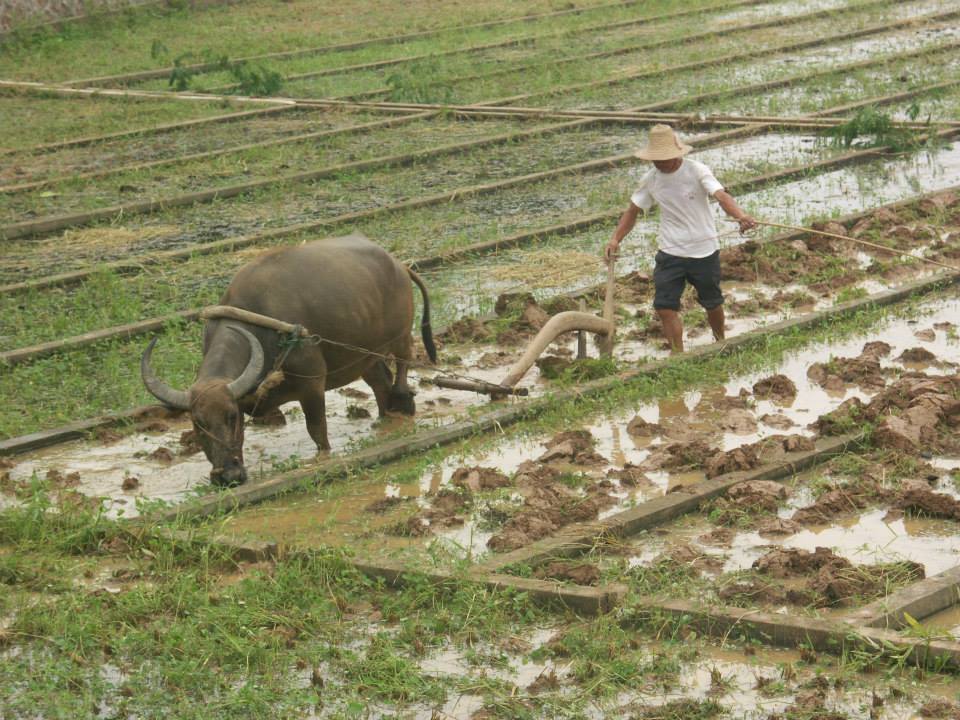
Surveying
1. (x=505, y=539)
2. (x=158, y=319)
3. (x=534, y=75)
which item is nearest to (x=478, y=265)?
(x=158, y=319)

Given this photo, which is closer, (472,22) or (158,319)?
(158,319)

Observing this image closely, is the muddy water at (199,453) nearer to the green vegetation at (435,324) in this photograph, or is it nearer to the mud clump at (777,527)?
the green vegetation at (435,324)

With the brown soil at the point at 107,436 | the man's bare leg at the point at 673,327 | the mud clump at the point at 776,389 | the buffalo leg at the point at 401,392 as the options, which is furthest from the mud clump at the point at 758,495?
the brown soil at the point at 107,436

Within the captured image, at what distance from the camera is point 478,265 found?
1183 centimetres

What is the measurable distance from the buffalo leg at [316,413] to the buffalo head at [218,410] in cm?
50

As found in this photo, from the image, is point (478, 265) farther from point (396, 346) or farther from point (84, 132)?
point (84, 132)

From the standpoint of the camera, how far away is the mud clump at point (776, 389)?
8.38 m

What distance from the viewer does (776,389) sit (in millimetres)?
8422

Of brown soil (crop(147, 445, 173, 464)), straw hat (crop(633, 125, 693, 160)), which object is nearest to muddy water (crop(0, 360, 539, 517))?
brown soil (crop(147, 445, 173, 464))

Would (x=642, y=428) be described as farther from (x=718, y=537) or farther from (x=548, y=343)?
(x=718, y=537)

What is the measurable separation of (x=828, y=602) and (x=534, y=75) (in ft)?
51.3

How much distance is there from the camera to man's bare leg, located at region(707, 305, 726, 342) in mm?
9391

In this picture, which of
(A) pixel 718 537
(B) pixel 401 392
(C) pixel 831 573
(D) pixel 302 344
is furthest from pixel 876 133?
(C) pixel 831 573

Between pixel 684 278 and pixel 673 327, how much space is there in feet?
0.99
